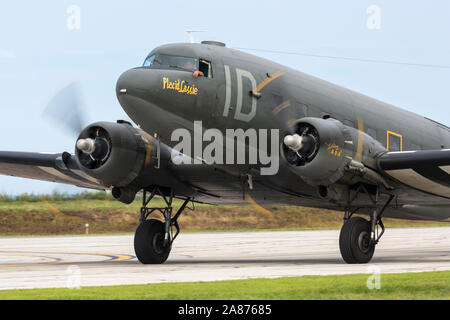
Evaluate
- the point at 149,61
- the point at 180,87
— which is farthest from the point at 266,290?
the point at 149,61

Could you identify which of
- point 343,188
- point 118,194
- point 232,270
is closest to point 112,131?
point 118,194

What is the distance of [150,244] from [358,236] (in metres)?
6.15

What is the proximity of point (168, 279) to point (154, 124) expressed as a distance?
425 centimetres

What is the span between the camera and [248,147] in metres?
17.8

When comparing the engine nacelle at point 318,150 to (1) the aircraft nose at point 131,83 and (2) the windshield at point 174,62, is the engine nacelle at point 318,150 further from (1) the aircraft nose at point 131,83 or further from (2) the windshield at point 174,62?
(1) the aircraft nose at point 131,83

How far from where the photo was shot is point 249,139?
696 inches

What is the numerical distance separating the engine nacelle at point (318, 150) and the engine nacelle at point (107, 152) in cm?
472

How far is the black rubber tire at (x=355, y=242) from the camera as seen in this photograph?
18.1 meters

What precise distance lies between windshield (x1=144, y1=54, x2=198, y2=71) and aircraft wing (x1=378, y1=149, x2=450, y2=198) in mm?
5851

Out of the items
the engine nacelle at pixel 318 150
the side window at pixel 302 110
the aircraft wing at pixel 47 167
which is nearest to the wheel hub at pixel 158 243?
the aircraft wing at pixel 47 167

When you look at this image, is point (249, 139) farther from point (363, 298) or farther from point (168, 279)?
point (363, 298)

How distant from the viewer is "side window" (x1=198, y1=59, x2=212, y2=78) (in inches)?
664

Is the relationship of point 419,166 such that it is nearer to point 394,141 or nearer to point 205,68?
point 394,141

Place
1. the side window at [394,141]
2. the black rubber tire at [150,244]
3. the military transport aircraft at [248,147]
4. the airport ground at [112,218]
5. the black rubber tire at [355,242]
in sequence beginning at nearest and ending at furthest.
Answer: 1. the military transport aircraft at [248,147]
2. the black rubber tire at [355,242]
3. the black rubber tire at [150,244]
4. the side window at [394,141]
5. the airport ground at [112,218]
